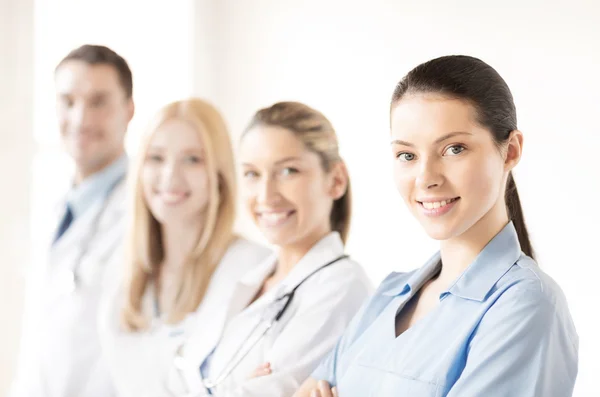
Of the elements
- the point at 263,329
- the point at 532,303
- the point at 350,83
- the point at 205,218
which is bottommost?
the point at 263,329

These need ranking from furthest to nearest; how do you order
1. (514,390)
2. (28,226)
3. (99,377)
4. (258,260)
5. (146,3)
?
(146,3), (28,226), (99,377), (258,260), (514,390)

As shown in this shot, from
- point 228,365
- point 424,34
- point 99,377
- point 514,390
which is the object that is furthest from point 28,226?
point 514,390

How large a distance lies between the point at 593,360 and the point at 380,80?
58 cm

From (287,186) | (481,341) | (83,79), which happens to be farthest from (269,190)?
(83,79)

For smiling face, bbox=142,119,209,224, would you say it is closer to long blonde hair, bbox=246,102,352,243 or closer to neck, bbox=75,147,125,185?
neck, bbox=75,147,125,185

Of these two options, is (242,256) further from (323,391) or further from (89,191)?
(323,391)

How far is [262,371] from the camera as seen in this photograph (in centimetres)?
126

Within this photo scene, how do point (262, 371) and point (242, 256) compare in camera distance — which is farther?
point (242, 256)

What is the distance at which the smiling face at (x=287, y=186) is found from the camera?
135 centimetres

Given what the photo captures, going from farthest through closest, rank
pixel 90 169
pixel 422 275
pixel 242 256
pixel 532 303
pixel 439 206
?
pixel 90 169, pixel 242 256, pixel 422 275, pixel 439 206, pixel 532 303

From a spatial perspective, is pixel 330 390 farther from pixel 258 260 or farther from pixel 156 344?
pixel 156 344

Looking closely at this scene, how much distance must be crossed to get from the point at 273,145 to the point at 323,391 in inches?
17.7

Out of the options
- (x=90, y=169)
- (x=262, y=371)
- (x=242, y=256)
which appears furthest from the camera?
(x=90, y=169)

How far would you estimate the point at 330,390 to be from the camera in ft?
3.57
